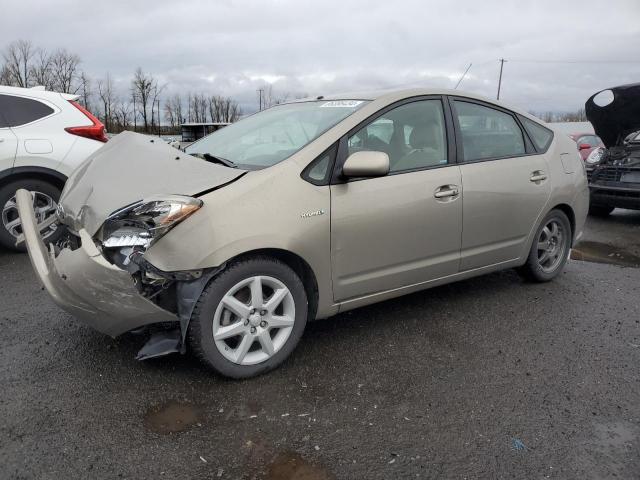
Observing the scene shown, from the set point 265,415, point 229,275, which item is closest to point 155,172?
point 229,275

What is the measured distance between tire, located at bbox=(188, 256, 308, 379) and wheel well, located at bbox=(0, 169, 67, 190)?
12.1 feet

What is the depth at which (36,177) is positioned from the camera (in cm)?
543

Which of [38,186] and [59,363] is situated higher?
[38,186]

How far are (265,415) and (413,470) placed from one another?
786 millimetres

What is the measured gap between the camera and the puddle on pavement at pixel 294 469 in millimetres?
2158

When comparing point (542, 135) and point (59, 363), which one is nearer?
point (59, 363)

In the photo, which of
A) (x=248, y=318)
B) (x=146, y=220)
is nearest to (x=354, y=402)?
(x=248, y=318)

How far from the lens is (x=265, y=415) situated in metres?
2.59

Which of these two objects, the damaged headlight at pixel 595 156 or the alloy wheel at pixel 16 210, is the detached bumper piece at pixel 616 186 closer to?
the damaged headlight at pixel 595 156

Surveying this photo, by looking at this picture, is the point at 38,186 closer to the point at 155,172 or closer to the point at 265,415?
the point at 155,172

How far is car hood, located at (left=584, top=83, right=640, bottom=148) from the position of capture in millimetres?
6965

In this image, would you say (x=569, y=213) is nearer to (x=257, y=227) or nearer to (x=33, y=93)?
(x=257, y=227)

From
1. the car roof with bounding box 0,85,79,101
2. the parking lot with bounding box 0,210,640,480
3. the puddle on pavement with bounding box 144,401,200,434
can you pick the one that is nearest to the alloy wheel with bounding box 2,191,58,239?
the car roof with bounding box 0,85,79,101

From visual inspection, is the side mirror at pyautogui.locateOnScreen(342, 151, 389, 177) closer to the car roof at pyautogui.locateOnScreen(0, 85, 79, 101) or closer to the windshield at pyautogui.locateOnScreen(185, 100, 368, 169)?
the windshield at pyautogui.locateOnScreen(185, 100, 368, 169)
